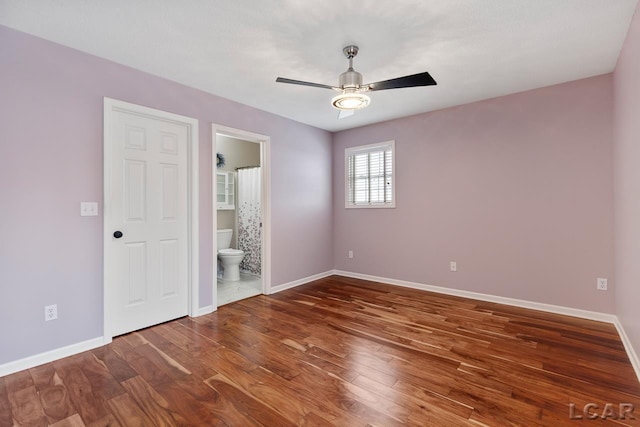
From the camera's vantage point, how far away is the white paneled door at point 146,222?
2797 mm

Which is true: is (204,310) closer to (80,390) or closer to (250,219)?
(80,390)

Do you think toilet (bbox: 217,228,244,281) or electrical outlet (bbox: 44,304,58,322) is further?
toilet (bbox: 217,228,244,281)

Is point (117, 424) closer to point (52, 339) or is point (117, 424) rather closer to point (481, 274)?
point (52, 339)

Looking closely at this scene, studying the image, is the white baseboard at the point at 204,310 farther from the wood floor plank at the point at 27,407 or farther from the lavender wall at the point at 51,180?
the wood floor plank at the point at 27,407

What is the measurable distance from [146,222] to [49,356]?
4.23 ft

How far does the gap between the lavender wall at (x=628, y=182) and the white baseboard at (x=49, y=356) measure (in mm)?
4244

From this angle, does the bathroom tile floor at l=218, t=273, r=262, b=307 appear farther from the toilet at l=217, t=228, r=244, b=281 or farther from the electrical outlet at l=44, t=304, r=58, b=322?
the electrical outlet at l=44, t=304, r=58, b=322

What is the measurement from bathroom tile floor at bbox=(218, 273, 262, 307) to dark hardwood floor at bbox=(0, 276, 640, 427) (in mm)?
742

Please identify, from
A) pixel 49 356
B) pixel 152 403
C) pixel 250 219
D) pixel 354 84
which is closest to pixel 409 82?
pixel 354 84

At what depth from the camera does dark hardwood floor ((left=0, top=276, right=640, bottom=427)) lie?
5.75ft

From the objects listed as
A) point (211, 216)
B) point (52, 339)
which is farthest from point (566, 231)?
point (52, 339)

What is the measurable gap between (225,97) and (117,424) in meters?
3.21

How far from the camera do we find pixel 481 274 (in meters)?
3.85

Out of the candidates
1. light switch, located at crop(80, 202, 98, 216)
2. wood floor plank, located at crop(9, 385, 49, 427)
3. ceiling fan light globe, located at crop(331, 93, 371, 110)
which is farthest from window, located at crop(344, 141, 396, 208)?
wood floor plank, located at crop(9, 385, 49, 427)
